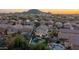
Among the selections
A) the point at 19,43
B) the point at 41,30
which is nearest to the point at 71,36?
the point at 41,30

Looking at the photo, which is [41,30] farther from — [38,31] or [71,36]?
[71,36]

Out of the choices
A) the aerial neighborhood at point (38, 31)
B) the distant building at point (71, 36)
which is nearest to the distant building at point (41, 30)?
the aerial neighborhood at point (38, 31)

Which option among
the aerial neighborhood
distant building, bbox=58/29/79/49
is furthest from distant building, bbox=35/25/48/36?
distant building, bbox=58/29/79/49

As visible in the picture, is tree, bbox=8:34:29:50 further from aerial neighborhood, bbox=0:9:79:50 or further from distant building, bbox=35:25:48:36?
distant building, bbox=35:25:48:36

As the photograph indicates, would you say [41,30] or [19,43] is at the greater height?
[41,30]

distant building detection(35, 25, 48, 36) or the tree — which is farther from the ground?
distant building detection(35, 25, 48, 36)

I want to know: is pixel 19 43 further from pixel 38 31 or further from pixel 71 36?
pixel 71 36

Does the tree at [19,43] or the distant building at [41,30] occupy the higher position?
the distant building at [41,30]

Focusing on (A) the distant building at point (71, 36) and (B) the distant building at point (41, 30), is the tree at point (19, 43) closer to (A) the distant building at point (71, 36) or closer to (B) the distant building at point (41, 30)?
(B) the distant building at point (41, 30)
